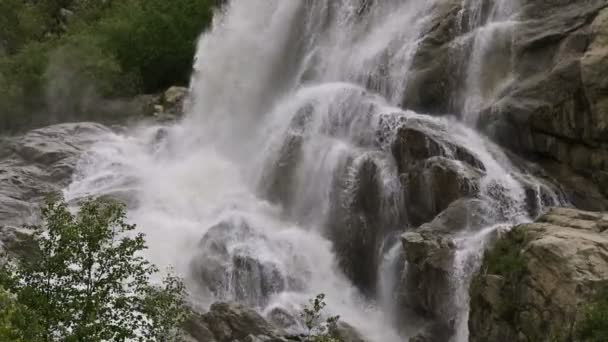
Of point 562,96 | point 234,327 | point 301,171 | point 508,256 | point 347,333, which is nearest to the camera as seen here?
point 508,256

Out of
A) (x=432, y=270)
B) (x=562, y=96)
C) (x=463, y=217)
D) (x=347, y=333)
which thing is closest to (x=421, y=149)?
(x=463, y=217)

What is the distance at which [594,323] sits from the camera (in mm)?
20219

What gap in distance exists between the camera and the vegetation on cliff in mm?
55562

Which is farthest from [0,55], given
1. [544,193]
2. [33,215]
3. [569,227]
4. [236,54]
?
[569,227]

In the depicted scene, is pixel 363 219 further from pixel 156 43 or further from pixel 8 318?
pixel 156 43

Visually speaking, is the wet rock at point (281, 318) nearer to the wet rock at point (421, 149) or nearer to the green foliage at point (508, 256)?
the wet rock at point (421, 149)

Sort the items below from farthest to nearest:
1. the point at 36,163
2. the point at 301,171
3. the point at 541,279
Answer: the point at 36,163 → the point at 301,171 → the point at 541,279

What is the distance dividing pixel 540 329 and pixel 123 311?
11219 mm

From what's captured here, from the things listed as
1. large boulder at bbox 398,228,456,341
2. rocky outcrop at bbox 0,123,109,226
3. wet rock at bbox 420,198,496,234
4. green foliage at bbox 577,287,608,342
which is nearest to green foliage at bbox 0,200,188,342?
green foliage at bbox 577,287,608,342

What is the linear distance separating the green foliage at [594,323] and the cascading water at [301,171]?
687 cm

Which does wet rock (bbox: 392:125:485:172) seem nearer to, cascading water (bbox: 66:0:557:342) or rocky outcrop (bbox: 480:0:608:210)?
cascading water (bbox: 66:0:557:342)

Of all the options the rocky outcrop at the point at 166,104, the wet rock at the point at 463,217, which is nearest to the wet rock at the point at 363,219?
the wet rock at the point at 463,217

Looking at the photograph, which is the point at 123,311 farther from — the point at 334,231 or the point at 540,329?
the point at 334,231

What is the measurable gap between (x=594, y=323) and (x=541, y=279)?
134 inches
